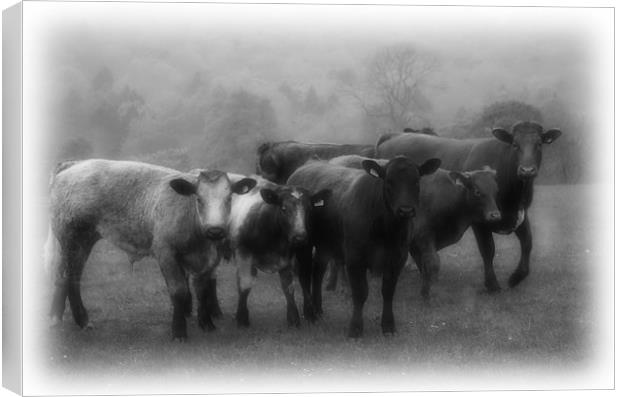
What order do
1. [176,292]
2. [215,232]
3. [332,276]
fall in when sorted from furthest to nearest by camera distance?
[332,276]
[176,292]
[215,232]

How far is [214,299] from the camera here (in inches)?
335

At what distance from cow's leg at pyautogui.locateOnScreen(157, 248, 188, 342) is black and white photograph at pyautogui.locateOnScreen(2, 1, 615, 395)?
0.02 m

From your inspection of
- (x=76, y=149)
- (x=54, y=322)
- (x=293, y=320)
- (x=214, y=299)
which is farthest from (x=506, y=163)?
(x=54, y=322)

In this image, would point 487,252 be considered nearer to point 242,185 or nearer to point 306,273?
point 306,273

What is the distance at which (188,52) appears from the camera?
862 cm

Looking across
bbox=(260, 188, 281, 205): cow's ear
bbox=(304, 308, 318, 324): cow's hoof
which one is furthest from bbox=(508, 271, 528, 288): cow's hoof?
bbox=(260, 188, 281, 205): cow's ear

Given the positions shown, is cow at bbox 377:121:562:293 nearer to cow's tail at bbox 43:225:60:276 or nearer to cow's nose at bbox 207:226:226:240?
cow's nose at bbox 207:226:226:240

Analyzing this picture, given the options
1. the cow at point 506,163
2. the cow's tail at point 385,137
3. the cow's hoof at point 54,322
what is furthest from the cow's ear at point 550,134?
the cow's hoof at point 54,322

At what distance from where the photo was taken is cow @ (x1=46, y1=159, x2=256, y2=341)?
8.29 metres

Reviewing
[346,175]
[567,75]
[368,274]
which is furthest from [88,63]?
[567,75]

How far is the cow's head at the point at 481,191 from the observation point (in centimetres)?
901

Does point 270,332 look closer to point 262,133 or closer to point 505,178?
point 262,133

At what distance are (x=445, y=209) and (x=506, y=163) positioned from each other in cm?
68

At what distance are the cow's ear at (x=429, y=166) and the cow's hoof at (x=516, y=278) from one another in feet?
4.33
